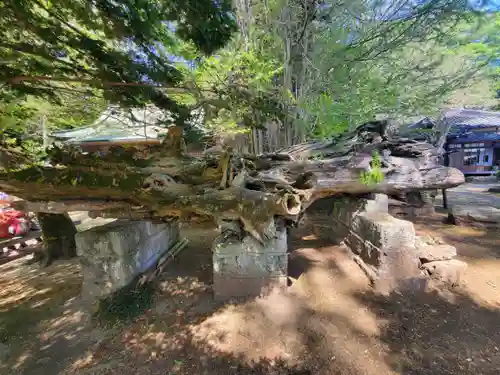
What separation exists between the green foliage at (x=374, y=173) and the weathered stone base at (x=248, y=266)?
2116mm

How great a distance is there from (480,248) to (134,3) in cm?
814

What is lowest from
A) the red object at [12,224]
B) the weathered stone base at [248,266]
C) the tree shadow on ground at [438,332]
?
the tree shadow on ground at [438,332]

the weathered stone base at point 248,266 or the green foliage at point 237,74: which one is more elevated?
the green foliage at point 237,74

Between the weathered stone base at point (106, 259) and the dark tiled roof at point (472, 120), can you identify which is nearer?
the weathered stone base at point (106, 259)

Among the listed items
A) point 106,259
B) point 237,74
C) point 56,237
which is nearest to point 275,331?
point 106,259

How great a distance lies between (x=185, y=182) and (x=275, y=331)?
8.45ft

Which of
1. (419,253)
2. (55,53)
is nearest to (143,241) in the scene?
(55,53)

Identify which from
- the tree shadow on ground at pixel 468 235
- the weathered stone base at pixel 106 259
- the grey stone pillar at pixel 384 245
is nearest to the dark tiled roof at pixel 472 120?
the tree shadow on ground at pixel 468 235

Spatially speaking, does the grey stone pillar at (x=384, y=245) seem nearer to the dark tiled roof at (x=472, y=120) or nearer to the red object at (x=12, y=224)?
the red object at (x=12, y=224)

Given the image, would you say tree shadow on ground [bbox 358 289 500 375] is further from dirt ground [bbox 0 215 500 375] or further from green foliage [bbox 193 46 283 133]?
green foliage [bbox 193 46 283 133]

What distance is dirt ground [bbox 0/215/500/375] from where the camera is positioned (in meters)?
2.93

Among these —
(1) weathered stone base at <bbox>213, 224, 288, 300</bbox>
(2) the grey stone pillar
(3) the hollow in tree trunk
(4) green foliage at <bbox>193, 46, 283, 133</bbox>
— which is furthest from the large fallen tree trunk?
(3) the hollow in tree trunk

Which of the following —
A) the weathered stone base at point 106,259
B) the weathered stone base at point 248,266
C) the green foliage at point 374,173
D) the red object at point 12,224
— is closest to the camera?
the weathered stone base at point 106,259

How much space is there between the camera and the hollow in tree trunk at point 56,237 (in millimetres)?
6254
